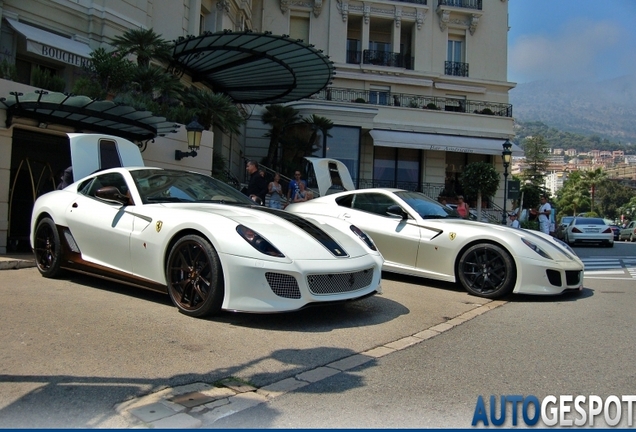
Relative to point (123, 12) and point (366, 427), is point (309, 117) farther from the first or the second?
point (366, 427)

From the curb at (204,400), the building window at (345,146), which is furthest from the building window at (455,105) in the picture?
the curb at (204,400)

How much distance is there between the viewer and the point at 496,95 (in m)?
30.2

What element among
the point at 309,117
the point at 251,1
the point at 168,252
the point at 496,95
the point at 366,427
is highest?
the point at 251,1

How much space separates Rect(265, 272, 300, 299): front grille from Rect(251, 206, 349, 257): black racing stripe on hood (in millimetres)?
586

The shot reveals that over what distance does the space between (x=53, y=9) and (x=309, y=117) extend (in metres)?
12.0

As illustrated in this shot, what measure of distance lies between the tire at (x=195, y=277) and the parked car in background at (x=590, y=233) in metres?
20.9

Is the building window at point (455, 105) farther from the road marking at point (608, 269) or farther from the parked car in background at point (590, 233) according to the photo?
the road marking at point (608, 269)

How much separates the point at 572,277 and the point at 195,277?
4.93 metres

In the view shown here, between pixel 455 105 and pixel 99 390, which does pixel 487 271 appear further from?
pixel 455 105

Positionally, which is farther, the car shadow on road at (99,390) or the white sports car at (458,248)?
the white sports car at (458,248)

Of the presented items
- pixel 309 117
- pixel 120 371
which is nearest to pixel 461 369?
pixel 120 371

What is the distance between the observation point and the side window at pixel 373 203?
816 centimetres

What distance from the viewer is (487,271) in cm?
705

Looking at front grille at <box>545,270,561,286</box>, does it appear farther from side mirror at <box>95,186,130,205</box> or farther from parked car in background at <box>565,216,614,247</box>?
parked car in background at <box>565,216,614,247</box>
